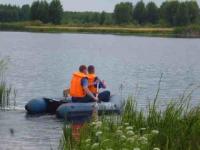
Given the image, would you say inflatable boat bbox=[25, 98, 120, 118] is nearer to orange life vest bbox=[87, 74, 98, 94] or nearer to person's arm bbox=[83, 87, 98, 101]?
person's arm bbox=[83, 87, 98, 101]

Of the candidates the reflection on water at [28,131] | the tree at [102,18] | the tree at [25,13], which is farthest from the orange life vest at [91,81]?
the tree at [25,13]

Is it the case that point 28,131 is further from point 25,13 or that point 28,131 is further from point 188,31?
point 25,13

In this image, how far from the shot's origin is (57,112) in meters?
18.8

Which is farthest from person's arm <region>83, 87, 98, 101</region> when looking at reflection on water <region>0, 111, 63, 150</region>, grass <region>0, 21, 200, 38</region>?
grass <region>0, 21, 200, 38</region>

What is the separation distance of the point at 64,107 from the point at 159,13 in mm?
117448

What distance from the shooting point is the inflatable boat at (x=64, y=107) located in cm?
1824

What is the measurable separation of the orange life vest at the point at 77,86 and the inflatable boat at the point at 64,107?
0.29 metres

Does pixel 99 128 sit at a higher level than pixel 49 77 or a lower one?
higher

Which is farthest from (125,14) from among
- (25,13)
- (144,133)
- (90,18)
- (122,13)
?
(144,133)

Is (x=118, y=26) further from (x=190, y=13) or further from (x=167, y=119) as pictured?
(x=167, y=119)

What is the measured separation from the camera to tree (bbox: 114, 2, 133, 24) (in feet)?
443

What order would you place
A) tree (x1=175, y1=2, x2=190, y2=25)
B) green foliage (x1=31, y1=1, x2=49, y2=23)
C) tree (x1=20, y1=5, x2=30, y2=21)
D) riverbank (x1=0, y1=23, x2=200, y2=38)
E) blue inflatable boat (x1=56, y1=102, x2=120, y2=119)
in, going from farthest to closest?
tree (x1=20, y1=5, x2=30, y2=21) < green foliage (x1=31, y1=1, x2=49, y2=23) < tree (x1=175, y1=2, x2=190, y2=25) < riverbank (x1=0, y1=23, x2=200, y2=38) < blue inflatable boat (x1=56, y1=102, x2=120, y2=119)

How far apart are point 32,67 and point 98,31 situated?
87.4 m

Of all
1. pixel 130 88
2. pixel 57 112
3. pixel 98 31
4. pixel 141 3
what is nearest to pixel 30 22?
pixel 98 31
